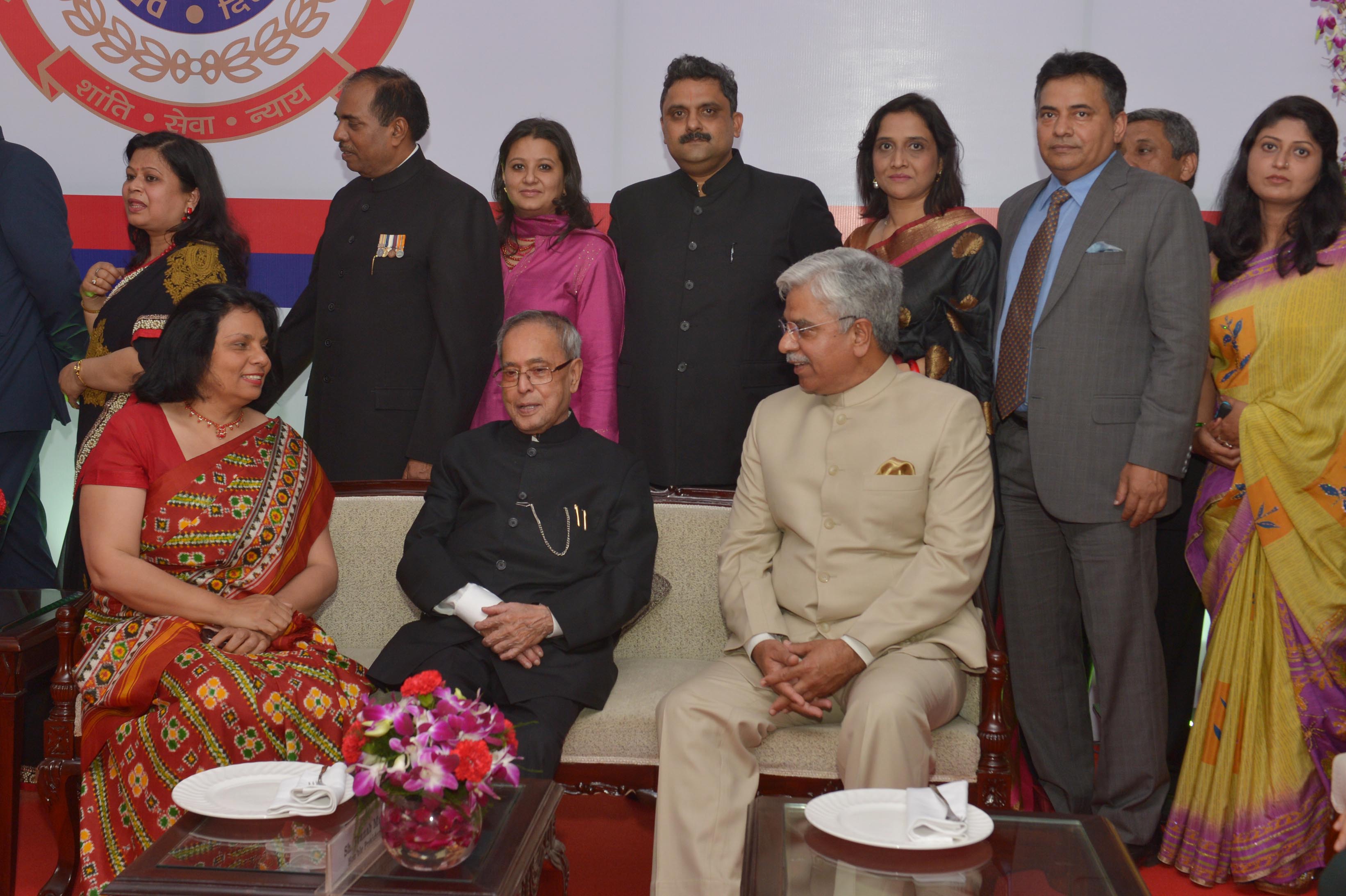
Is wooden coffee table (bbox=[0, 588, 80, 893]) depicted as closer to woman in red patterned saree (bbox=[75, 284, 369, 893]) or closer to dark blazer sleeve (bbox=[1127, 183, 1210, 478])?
woman in red patterned saree (bbox=[75, 284, 369, 893])

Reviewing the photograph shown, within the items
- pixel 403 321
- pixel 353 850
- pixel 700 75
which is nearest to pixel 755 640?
pixel 353 850

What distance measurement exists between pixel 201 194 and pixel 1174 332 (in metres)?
2.99

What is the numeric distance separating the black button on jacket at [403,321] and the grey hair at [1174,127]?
2146 mm

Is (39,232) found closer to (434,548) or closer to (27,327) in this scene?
(27,327)

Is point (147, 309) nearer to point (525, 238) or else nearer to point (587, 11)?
point (525, 238)

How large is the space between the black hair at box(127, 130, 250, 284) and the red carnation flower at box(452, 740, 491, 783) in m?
2.37

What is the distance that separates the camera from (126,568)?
2.97 meters

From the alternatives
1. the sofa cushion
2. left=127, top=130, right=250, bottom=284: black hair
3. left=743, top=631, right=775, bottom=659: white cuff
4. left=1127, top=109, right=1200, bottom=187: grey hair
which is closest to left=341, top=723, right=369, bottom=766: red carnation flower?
the sofa cushion

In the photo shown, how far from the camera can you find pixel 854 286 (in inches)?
119

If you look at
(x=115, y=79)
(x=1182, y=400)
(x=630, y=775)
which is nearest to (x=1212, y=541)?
(x=1182, y=400)

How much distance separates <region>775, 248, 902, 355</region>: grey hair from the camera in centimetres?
300

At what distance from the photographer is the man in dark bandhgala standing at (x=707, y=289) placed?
3727 millimetres

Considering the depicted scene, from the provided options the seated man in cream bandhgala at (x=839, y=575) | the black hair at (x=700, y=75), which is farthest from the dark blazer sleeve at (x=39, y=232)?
the seated man in cream bandhgala at (x=839, y=575)

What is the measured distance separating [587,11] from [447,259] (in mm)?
1409
